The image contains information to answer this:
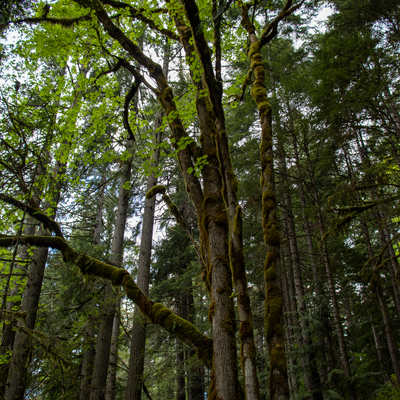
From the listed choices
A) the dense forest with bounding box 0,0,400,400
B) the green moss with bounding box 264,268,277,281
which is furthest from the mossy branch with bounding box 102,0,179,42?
the green moss with bounding box 264,268,277,281

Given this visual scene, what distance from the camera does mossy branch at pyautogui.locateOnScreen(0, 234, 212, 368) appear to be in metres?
2.87

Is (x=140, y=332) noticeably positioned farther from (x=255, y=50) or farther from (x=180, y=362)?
(x=255, y=50)

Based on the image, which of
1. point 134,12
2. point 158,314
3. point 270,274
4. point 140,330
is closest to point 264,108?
point 270,274

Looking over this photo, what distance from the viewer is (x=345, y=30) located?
29.8 feet

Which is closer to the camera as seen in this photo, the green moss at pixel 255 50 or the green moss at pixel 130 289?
the green moss at pixel 130 289

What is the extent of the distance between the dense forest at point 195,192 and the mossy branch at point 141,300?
0.02 meters

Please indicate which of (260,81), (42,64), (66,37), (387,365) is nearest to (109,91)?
(66,37)

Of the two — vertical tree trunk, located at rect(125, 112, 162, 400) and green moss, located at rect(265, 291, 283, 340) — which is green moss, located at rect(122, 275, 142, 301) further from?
vertical tree trunk, located at rect(125, 112, 162, 400)

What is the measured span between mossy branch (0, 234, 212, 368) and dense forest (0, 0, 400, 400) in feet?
0.06

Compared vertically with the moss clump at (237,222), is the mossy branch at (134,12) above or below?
above

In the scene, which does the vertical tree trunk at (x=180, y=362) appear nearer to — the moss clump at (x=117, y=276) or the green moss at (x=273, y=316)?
the moss clump at (x=117, y=276)

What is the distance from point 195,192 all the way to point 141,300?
5.05ft

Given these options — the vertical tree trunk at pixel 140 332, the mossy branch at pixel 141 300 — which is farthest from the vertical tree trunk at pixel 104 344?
the mossy branch at pixel 141 300

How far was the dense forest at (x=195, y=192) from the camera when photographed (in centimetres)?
286
